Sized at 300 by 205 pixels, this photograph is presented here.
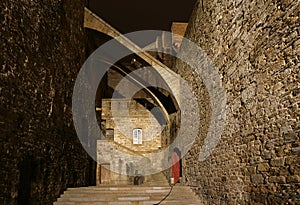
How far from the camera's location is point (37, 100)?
17.6ft

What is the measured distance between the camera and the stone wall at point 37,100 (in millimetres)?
4289

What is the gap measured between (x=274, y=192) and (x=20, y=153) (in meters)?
3.83

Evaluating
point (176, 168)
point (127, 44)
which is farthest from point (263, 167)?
point (127, 44)

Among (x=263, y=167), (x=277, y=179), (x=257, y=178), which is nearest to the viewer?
(x=277, y=179)

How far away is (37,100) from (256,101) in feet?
12.7

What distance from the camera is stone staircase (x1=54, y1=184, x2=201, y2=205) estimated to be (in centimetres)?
639

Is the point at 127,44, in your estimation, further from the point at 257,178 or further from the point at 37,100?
the point at 257,178

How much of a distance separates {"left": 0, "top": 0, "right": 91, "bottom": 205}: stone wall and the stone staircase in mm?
374

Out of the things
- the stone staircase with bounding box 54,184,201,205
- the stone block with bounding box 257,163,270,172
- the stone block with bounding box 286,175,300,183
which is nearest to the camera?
the stone block with bounding box 286,175,300,183

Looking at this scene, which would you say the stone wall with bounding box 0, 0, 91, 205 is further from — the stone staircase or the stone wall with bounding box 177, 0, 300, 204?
the stone wall with bounding box 177, 0, 300, 204

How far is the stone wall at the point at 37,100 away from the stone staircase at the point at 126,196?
1.23 feet

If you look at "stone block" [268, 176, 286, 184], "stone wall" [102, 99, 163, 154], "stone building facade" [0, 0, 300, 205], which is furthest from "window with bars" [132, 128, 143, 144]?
"stone block" [268, 176, 286, 184]

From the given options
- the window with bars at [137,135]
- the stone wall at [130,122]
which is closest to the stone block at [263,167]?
the stone wall at [130,122]

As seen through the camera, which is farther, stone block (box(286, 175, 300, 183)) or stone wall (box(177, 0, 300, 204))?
stone wall (box(177, 0, 300, 204))
